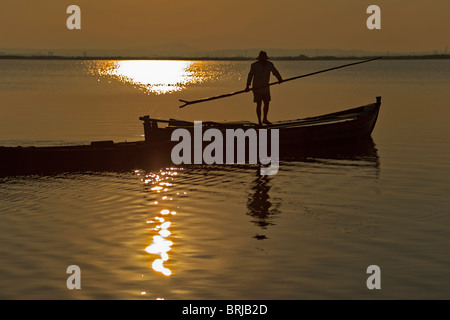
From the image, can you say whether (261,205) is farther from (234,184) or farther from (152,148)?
(152,148)

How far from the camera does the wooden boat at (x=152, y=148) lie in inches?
683

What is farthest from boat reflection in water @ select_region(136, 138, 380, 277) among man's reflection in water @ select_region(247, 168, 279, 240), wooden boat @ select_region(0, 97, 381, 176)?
wooden boat @ select_region(0, 97, 381, 176)

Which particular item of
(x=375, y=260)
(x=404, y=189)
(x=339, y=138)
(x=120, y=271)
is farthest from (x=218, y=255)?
(x=339, y=138)

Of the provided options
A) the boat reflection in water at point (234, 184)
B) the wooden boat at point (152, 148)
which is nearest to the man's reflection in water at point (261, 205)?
the boat reflection in water at point (234, 184)

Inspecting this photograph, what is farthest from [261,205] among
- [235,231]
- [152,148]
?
[152,148]

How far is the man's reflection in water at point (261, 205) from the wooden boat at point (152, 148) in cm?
329

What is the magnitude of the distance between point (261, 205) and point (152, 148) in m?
5.56

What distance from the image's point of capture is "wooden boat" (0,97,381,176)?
57.0 ft

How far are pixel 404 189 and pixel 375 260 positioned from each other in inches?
226

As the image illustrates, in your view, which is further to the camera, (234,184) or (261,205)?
(234,184)

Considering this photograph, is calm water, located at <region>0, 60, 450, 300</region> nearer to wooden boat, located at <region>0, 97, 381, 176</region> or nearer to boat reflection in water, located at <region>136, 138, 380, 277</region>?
boat reflection in water, located at <region>136, 138, 380, 277</region>

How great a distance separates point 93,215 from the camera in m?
13.0

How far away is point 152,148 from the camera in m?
18.8

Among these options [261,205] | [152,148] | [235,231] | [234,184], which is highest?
[152,148]
